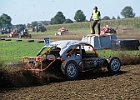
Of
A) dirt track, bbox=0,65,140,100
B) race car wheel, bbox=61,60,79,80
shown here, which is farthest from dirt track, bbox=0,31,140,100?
race car wheel, bbox=61,60,79,80

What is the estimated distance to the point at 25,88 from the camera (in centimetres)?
994

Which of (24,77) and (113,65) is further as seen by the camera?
(113,65)

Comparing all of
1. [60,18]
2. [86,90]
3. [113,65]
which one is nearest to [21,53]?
[113,65]

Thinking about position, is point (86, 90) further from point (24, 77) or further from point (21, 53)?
point (21, 53)

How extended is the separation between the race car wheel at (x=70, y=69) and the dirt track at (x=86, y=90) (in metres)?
0.24

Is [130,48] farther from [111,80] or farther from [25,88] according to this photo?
[25,88]

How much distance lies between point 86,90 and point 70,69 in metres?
2.06

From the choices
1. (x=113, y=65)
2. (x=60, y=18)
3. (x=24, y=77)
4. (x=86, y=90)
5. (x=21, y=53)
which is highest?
(x=60, y=18)

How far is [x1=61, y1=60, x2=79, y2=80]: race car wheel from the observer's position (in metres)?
11.0

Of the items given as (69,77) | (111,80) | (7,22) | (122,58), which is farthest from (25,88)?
(7,22)

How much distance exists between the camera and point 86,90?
9.16 m

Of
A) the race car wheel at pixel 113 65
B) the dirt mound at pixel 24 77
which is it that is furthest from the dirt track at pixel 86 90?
the race car wheel at pixel 113 65

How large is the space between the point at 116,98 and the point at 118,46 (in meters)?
12.9

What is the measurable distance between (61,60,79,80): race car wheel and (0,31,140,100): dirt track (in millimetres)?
241
